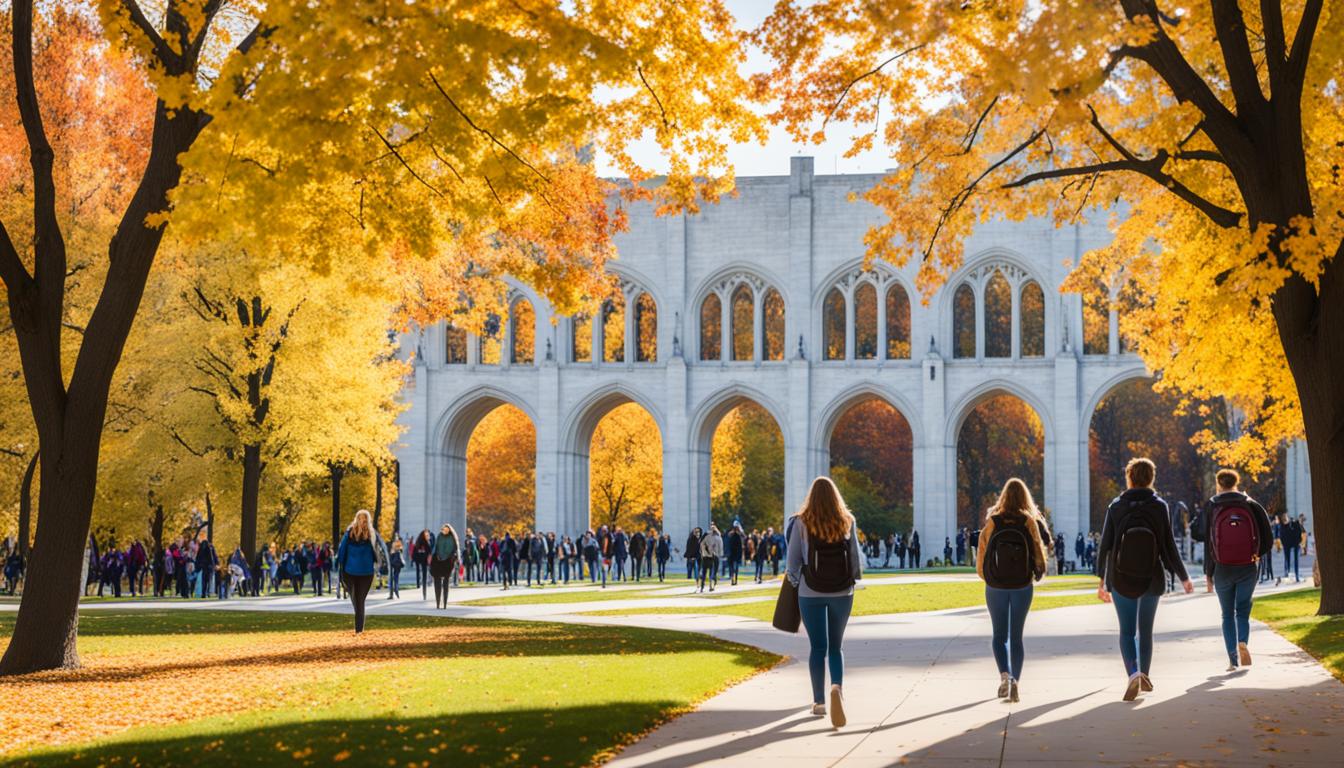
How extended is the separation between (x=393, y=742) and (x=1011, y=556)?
4.55 m

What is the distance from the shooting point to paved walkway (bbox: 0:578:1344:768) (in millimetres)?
8664

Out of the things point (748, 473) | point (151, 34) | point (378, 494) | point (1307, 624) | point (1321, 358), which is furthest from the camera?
point (748, 473)

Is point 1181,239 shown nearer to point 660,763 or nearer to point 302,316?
point 660,763

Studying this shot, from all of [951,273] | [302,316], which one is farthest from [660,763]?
[951,273]

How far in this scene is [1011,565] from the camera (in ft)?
36.2

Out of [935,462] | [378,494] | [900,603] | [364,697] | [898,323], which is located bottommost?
[900,603]

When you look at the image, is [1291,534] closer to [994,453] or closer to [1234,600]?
[1234,600]

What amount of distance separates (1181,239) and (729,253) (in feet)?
110

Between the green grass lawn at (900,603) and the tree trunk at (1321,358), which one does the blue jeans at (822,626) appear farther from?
the green grass lawn at (900,603)

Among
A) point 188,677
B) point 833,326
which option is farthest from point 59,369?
point 833,326

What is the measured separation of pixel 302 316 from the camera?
33.0 m

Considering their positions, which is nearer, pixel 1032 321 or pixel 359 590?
pixel 359 590

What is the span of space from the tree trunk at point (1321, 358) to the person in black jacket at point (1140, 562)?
4.00 meters

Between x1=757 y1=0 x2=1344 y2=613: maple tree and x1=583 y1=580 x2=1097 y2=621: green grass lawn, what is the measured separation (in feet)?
21.9
